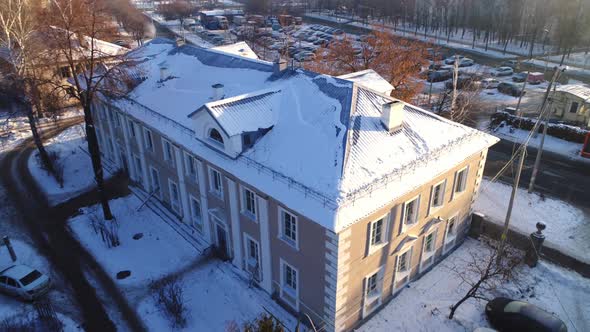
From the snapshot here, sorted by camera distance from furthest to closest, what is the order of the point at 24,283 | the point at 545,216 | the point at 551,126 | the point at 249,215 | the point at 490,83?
the point at 490,83, the point at 551,126, the point at 545,216, the point at 24,283, the point at 249,215

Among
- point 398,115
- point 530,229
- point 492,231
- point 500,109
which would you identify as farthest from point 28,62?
point 500,109

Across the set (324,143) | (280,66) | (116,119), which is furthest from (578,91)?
(116,119)

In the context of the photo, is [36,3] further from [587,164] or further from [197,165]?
Answer: [587,164]

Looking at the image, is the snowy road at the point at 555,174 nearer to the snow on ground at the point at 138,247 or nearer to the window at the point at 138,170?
the snow on ground at the point at 138,247

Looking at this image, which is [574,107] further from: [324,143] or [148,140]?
[148,140]

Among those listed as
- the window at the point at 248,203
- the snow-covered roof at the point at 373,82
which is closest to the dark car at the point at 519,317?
the window at the point at 248,203

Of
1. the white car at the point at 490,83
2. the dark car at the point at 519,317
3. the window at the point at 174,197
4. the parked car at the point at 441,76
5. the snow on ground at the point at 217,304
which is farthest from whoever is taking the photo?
the parked car at the point at 441,76
